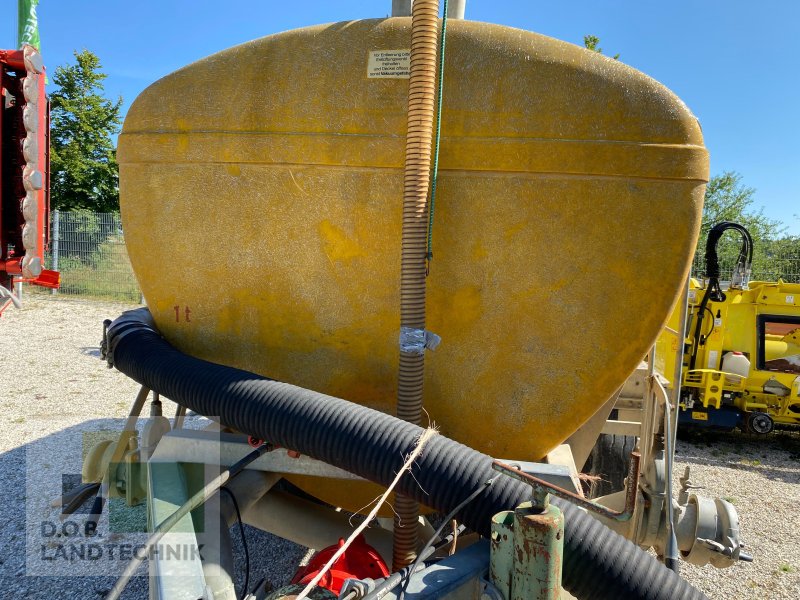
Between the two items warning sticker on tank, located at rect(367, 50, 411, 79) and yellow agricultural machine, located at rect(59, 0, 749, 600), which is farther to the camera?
warning sticker on tank, located at rect(367, 50, 411, 79)

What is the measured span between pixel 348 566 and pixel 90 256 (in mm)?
12506

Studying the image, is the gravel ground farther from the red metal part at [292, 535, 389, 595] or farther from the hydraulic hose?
the hydraulic hose

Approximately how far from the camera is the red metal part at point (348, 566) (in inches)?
56.5

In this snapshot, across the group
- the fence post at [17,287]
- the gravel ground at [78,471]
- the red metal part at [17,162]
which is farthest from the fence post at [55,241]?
the red metal part at [17,162]

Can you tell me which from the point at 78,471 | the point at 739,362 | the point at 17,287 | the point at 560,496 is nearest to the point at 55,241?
the point at 17,287

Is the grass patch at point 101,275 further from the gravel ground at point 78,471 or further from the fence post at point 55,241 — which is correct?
the gravel ground at point 78,471

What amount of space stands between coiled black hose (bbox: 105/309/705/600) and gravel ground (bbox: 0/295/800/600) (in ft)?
5.21

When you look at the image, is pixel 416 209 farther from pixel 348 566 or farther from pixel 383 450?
pixel 348 566

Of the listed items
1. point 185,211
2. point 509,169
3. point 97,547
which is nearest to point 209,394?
point 185,211

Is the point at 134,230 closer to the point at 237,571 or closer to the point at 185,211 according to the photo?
the point at 185,211

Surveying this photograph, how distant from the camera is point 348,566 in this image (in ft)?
5.11

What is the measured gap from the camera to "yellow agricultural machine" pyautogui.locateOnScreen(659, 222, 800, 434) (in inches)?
223

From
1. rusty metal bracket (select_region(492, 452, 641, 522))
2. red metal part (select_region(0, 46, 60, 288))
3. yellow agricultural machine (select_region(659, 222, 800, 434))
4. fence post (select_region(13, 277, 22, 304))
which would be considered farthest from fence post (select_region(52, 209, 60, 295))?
rusty metal bracket (select_region(492, 452, 641, 522))

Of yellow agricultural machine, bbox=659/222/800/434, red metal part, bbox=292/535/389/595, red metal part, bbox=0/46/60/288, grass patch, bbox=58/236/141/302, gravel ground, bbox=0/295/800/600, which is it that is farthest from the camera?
grass patch, bbox=58/236/141/302
